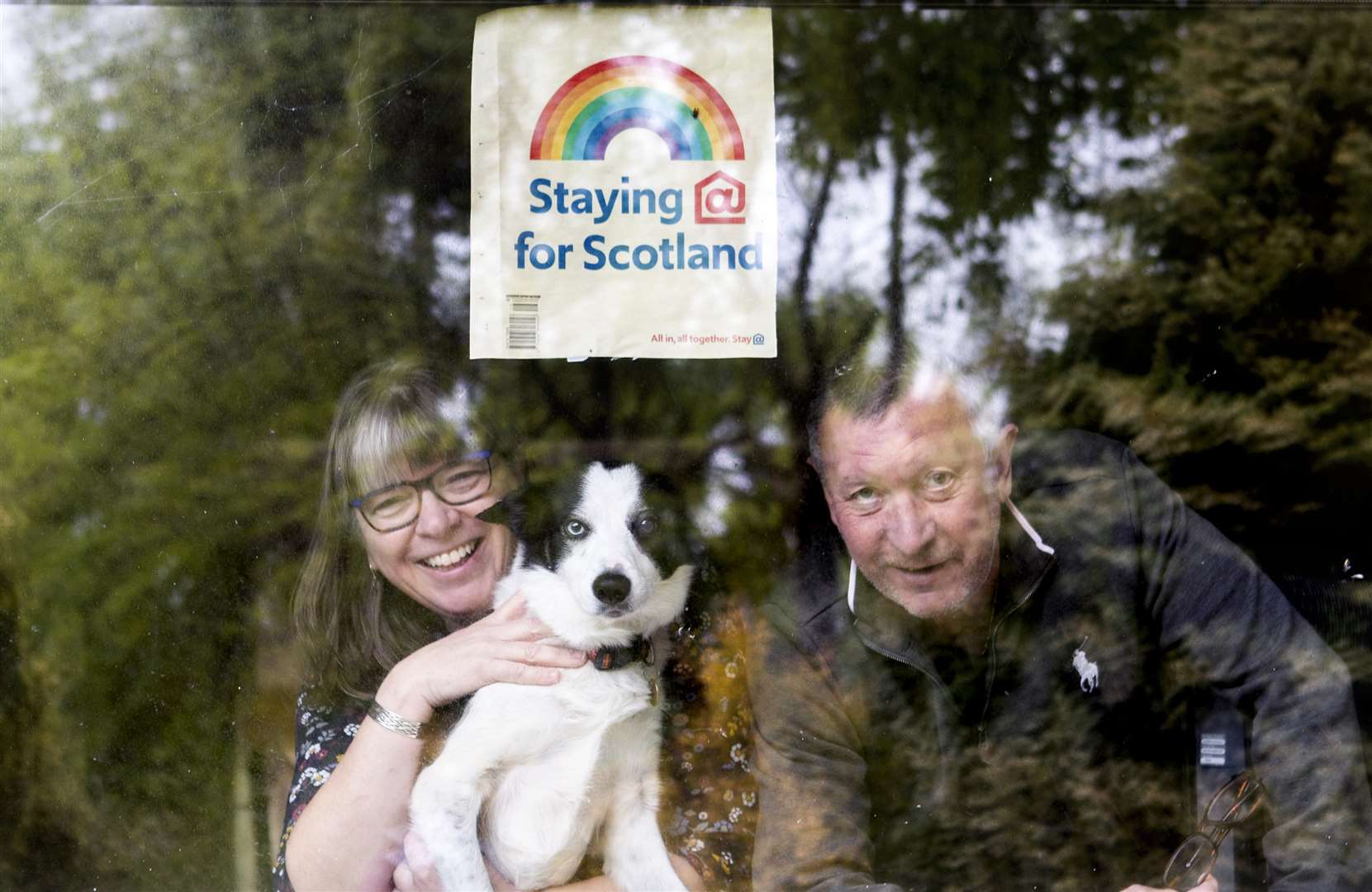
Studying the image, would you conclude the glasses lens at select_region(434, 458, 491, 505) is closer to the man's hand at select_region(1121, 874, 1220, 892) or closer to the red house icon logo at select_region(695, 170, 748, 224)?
the red house icon logo at select_region(695, 170, 748, 224)

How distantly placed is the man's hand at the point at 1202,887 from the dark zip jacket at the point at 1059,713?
0.02 metres

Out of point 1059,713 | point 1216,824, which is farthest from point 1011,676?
point 1216,824

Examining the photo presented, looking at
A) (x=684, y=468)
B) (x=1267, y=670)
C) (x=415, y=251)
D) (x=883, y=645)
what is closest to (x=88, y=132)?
(x=415, y=251)

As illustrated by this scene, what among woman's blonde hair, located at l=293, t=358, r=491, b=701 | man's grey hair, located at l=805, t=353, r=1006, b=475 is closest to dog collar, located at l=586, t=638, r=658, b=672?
woman's blonde hair, located at l=293, t=358, r=491, b=701

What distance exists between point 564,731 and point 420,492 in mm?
521

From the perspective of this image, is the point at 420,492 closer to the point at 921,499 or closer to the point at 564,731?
the point at 564,731

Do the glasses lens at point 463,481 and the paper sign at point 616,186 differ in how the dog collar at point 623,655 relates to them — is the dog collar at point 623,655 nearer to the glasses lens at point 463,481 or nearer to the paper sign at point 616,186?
the glasses lens at point 463,481

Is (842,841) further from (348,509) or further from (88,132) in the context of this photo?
(88,132)

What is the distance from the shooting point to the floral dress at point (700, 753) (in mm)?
2496

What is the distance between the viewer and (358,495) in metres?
2.52

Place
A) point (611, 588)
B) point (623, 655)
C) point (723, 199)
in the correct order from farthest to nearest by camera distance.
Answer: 1. point (723, 199)
2. point (623, 655)
3. point (611, 588)

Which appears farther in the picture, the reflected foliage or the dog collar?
the reflected foliage

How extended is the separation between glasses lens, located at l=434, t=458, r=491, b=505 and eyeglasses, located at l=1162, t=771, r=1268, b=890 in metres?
1.50

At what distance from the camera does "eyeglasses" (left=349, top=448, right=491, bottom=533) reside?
8.23 feet
